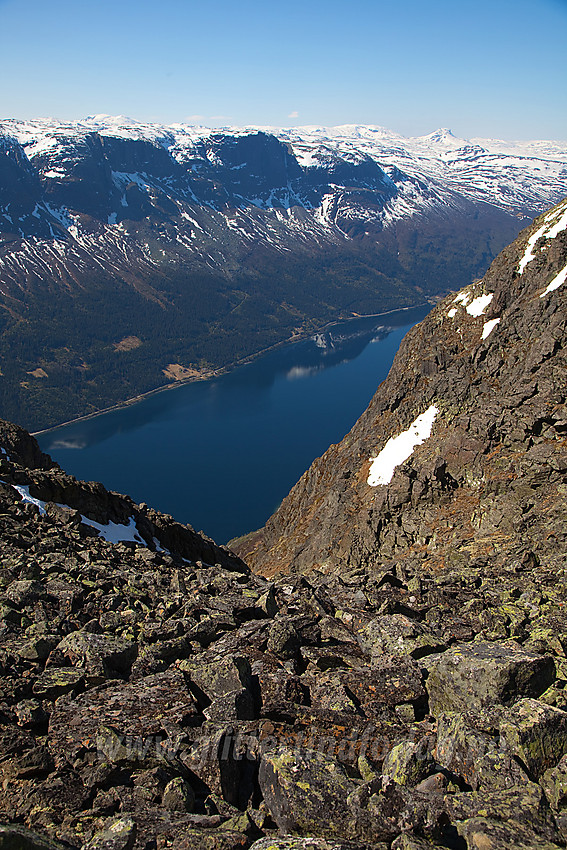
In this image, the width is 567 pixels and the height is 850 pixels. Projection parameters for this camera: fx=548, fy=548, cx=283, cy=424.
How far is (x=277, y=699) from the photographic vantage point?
11.2 metres

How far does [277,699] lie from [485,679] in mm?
4119

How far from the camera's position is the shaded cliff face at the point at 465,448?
30.9 m

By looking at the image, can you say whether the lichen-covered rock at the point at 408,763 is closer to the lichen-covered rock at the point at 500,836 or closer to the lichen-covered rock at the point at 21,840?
the lichen-covered rock at the point at 500,836

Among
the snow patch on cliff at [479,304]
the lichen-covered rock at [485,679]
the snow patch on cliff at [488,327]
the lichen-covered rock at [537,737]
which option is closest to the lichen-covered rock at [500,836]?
the lichen-covered rock at [537,737]

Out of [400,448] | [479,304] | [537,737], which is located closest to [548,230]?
[479,304]

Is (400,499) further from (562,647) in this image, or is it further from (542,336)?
(562,647)

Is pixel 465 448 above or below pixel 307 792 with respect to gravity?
below

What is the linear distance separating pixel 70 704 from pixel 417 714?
702 cm

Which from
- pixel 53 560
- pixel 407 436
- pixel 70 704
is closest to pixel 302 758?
pixel 70 704

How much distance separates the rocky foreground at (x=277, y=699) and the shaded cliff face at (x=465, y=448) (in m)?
1.95

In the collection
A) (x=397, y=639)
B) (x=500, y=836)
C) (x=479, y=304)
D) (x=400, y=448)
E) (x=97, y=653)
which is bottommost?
(x=400, y=448)

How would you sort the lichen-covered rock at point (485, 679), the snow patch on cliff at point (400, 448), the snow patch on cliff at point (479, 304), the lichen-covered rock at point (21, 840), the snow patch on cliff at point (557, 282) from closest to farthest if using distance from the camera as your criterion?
1. the lichen-covered rock at point (21, 840)
2. the lichen-covered rock at point (485, 679)
3. the snow patch on cliff at point (557, 282)
4. the snow patch on cliff at point (400, 448)
5. the snow patch on cliff at point (479, 304)

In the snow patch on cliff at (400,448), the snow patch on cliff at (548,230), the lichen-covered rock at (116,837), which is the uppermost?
the snow patch on cliff at (548,230)

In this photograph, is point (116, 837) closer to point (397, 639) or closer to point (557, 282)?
point (397, 639)
